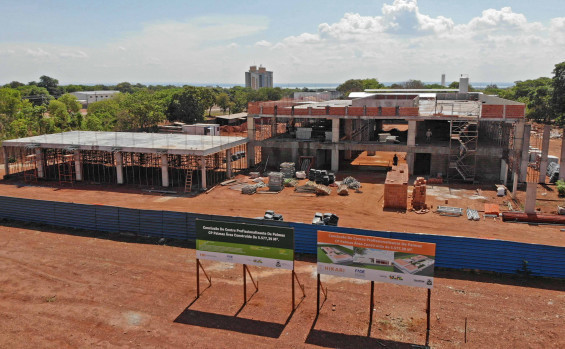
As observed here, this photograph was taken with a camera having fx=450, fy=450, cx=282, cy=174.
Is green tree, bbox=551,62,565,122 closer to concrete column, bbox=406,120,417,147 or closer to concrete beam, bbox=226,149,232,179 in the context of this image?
concrete column, bbox=406,120,417,147

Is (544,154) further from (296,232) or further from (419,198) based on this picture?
(296,232)

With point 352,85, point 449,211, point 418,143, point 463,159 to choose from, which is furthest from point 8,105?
point 352,85

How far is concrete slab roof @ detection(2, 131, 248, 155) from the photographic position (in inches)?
1459

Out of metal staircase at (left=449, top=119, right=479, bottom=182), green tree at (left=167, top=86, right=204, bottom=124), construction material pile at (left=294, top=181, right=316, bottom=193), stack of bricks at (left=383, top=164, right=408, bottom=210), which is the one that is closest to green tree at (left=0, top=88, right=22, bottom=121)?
green tree at (left=167, top=86, right=204, bottom=124)

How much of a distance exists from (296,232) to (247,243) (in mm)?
5572

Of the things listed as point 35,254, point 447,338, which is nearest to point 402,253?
point 447,338

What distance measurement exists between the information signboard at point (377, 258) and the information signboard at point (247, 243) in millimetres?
1339

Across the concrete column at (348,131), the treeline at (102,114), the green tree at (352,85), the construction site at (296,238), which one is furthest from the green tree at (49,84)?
→ the concrete column at (348,131)

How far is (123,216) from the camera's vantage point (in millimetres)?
25391

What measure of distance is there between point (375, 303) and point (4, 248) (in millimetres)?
→ 19723

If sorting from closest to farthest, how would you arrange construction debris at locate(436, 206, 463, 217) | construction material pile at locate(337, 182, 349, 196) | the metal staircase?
construction debris at locate(436, 206, 463, 217) → construction material pile at locate(337, 182, 349, 196) → the metal staircase

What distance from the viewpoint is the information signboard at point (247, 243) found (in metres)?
16.5

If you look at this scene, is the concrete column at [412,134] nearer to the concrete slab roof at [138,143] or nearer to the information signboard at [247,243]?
the concrete slab roof at [138,143]

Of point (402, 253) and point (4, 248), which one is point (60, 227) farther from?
Answer: point (402, 253)
